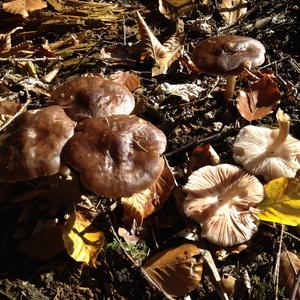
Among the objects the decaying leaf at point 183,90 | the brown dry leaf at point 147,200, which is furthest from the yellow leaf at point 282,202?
the decaying leaf at point 183,90

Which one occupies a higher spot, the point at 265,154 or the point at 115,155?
the point at 115,155

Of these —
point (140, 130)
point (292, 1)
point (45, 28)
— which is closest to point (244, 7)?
point (292, 1)

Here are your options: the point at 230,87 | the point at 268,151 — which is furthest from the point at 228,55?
the point at 268,151

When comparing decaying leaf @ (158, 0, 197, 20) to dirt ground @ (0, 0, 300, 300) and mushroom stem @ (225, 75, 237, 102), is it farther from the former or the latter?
mushroom stem @ (225, 75, 237, 102)

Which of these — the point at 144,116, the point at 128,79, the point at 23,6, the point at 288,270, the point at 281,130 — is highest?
the point at 23,6

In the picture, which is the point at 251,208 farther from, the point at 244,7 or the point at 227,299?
the point at 244,7

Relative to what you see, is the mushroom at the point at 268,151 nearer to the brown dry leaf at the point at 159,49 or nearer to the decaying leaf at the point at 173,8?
the brown dry leaf at the point at 159,49

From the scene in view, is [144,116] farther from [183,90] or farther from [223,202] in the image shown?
[223,202]
